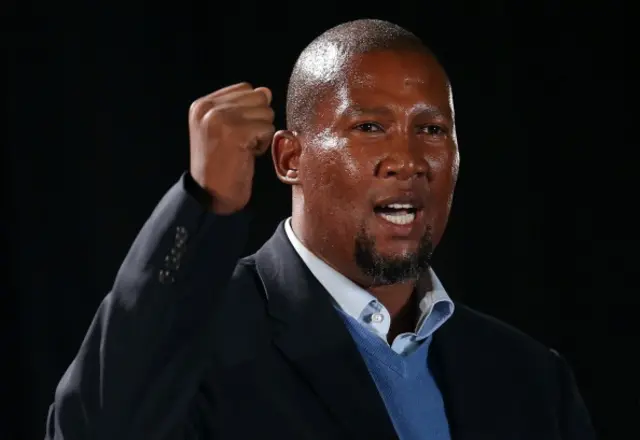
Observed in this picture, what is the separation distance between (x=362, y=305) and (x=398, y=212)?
0.14 meters

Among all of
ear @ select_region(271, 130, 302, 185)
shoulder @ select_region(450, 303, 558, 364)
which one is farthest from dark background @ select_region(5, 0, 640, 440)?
shoulder @ select_region(450, 303, 558, 364)

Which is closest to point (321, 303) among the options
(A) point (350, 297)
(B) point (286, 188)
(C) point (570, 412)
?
(A) point (350, 297)

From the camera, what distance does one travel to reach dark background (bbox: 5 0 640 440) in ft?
6.95

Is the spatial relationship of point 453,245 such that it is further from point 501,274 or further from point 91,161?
point 91,161

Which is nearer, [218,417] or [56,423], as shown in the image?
[56,423]

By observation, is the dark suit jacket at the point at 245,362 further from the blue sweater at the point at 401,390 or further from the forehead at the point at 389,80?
the forehead at the point at 389,80

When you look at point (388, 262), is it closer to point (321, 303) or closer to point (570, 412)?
point (321, 303)

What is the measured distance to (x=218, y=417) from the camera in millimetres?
1492

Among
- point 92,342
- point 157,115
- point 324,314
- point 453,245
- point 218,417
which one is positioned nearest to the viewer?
point 92,342

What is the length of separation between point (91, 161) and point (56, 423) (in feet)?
3.01

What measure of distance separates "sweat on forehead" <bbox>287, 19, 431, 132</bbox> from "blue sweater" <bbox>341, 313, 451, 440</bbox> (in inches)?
11.8

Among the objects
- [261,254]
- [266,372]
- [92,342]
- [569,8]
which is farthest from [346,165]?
[569,8]

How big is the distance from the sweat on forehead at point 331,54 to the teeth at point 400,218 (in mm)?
182

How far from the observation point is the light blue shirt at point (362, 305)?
164 centimetres
